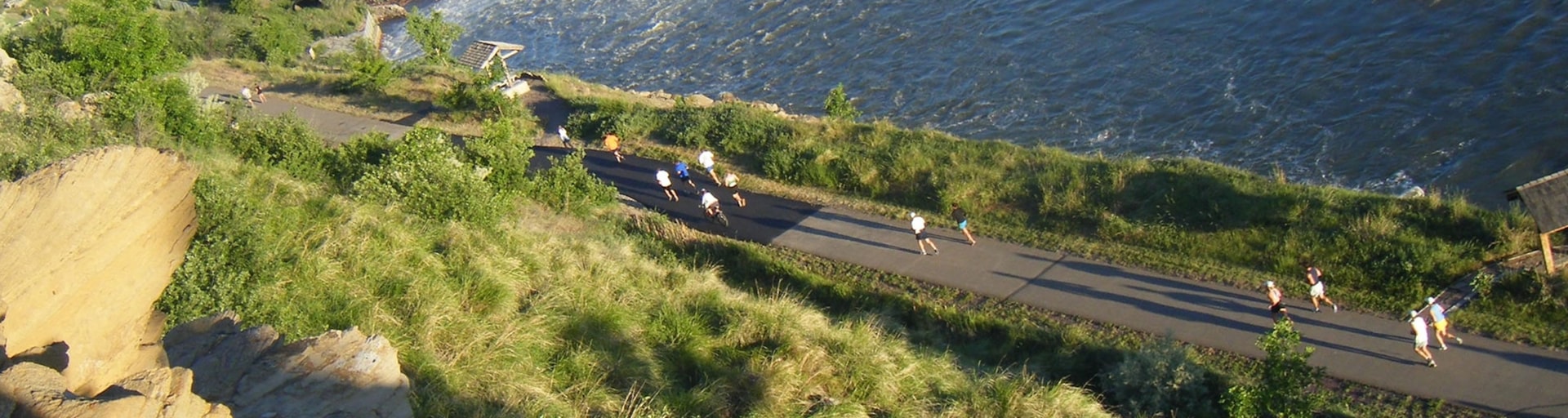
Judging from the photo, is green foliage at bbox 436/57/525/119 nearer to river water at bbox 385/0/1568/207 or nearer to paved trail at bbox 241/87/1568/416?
paved trail at bbox 241/87/1568/416

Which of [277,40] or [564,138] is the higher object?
[564,138]

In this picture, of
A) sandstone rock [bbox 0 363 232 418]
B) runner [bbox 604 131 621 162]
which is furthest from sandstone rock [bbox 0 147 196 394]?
runner [bbox 604 131 621 162]

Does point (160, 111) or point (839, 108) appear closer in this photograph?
point (160, 111)

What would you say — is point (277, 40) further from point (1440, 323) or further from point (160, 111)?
point (1440, 323)

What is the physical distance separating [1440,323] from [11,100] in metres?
26.3

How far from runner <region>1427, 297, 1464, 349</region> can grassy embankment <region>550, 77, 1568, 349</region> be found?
1.27 ft

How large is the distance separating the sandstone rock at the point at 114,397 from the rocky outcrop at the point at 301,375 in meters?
1.42

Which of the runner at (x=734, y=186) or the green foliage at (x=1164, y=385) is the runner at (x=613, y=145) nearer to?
the runner at (x=734, y=186)

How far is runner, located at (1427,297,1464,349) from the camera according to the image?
625 inches

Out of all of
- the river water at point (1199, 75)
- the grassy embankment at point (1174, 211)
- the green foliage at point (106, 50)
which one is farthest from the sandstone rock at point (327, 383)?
the river water at point (1199, 75)

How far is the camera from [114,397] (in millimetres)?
7375

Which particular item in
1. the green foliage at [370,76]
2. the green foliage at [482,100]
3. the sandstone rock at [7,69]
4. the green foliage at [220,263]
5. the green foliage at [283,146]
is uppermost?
the green foliage at [220,263]

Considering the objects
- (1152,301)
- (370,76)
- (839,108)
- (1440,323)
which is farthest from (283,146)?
(1440,323)

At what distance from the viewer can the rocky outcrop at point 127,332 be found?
30.1 ft
